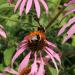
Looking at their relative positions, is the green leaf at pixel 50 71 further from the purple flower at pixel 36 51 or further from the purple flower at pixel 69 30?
the purple flower at pixel 69 30

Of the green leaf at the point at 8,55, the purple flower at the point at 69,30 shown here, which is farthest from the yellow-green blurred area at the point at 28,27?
the purple flower at the point at 69,30

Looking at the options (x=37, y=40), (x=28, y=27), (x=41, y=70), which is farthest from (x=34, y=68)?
(x=28, y=27)

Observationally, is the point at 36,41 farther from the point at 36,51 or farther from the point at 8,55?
the point at 8,55

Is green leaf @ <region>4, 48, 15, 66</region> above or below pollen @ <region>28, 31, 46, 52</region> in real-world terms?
below

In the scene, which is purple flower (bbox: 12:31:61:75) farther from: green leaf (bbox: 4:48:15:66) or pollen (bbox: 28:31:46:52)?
green leaf (bbox: 4:48:15:66)

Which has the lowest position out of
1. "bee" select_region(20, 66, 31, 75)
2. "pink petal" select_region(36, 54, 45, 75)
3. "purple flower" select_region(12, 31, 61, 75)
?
"bee" select_region(20, 66, 31, 75)

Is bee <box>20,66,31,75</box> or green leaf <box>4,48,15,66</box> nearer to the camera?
bee <box>20,66,31,75</box>

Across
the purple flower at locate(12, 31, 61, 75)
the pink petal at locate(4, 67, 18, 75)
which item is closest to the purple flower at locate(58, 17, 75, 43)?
the purple flower at locate(12, 31, 61, 75)

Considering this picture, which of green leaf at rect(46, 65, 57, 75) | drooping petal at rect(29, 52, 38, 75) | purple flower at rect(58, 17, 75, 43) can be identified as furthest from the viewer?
green leaf at rect(46, 65, 57, 75)
